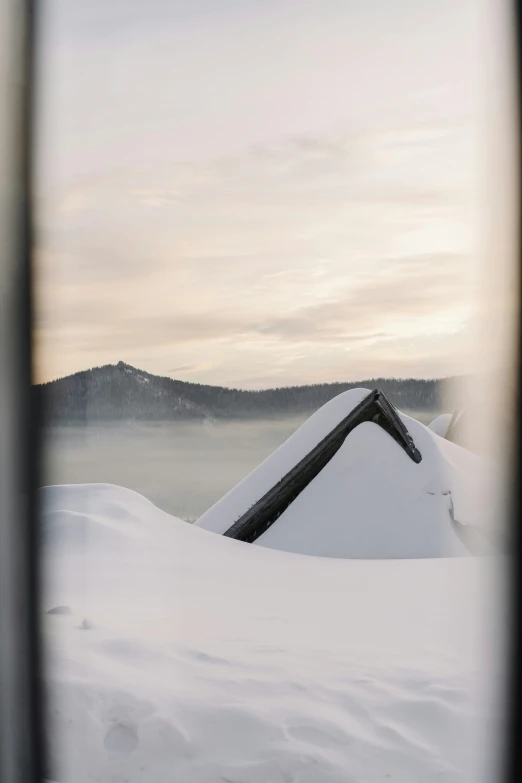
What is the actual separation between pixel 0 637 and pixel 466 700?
1.55 m

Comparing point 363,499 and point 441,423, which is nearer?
point 363,499

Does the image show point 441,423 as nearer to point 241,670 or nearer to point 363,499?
point 363,499

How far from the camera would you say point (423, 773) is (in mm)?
1910

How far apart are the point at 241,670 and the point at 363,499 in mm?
3483

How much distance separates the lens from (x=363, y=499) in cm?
584

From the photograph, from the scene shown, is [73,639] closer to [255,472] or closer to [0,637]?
[0,637]

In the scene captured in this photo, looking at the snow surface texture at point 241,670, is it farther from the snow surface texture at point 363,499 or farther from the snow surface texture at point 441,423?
the snow surface texture at point 441,423

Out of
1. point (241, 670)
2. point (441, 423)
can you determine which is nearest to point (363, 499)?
point (241, 670)

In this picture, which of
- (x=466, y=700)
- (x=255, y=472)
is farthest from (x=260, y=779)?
(x=255, y=472)

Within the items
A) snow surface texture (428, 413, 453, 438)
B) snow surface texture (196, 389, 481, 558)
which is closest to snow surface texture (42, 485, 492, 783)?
snow surface texture (196, 389, 481, 558)

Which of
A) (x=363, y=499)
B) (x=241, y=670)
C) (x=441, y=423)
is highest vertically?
(x=441, y=423)

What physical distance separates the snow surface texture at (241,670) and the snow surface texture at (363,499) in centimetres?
126

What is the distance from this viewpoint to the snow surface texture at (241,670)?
190cm

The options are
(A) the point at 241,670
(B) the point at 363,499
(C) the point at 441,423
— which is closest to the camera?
(A) the point at 241,670
